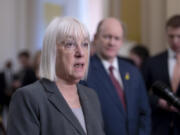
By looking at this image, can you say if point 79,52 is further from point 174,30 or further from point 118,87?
point 174,30

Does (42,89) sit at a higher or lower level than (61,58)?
lower

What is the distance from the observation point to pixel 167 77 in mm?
2756

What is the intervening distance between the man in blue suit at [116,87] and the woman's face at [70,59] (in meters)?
0.70

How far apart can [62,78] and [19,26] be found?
6892 mm

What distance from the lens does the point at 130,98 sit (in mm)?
2381

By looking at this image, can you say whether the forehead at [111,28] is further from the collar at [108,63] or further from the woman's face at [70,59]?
the woman's face at [70,59]

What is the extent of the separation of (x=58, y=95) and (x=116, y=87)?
0.89 metres

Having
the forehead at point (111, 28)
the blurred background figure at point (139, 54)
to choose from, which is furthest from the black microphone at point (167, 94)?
the blurred background figure at point (139, 54)

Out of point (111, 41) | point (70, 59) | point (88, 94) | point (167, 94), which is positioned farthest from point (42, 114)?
point (167, 94)

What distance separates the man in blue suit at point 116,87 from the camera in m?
2.33

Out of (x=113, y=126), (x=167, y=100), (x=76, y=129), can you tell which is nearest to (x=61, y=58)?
(x=76, y=129)

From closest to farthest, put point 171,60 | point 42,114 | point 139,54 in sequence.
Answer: point 42,114 < point 171,60 < point 139,54

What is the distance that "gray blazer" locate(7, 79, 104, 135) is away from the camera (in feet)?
4.81

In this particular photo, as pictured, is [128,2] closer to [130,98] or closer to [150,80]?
[150,80]
